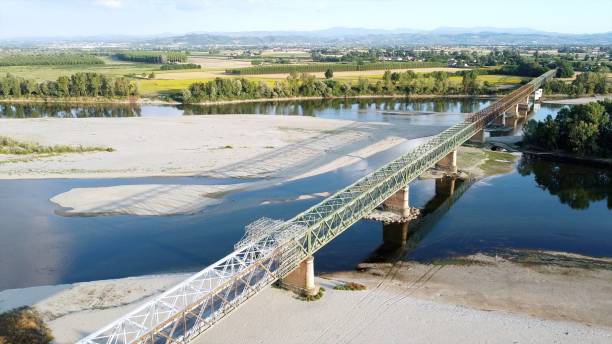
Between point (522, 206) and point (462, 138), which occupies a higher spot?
point (462, 138)

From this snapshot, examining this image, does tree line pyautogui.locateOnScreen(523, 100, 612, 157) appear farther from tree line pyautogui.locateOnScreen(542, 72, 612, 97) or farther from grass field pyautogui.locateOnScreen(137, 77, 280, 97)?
grass field pyautogui.locateOnScreen(137, 77, 280, 97)

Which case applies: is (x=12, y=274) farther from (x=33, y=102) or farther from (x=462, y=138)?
(x=33, y=102)

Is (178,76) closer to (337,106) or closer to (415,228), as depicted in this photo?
(337,106)

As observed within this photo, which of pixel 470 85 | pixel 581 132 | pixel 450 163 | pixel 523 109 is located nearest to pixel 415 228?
pixel 450 163

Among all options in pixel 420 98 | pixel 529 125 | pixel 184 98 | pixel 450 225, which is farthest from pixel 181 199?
pixel 420 98

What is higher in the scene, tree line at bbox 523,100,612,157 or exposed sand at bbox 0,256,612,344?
tree line at bbox 523,100,612,157

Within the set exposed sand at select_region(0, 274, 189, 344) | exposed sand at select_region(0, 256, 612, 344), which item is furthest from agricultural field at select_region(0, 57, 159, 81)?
exposed sand at select_region(0, 256, 612, 344)
